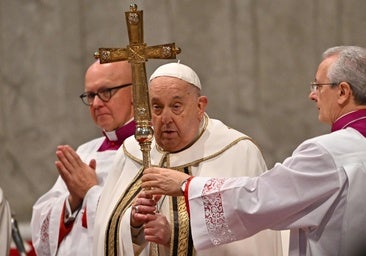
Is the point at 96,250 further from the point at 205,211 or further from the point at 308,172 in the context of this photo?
the point at 308,172

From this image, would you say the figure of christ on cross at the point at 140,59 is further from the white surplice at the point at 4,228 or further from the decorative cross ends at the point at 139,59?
the white surplice at the point at 4,228

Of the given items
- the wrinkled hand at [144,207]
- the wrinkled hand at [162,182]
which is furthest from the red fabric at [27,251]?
the wrinkled hand at [162,182]

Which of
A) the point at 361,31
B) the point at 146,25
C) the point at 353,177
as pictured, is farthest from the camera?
the point at 146,25

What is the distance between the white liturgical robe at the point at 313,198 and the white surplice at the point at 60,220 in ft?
4.77

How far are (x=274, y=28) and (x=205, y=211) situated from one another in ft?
10.3

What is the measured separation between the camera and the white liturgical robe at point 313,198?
467cm

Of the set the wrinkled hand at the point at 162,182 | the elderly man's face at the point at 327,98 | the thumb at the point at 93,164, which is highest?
the elderly man's face at the point at 327,98

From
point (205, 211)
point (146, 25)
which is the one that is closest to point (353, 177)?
point (205, 211)

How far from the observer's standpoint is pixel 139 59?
4.98 m

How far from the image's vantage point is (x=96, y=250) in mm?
5488

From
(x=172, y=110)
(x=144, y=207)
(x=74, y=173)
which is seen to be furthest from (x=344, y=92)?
(x=74, y=173)

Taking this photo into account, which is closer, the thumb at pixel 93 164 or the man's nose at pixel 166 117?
the man's nose at pixel 166 117

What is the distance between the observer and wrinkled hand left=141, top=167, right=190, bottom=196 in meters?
4.95

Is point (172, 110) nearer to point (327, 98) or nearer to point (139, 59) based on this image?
point (139, 59)
